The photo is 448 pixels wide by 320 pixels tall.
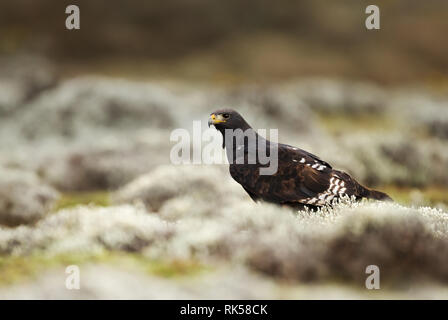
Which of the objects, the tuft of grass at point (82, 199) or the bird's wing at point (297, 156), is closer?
the bird's wing at point (297, 156)

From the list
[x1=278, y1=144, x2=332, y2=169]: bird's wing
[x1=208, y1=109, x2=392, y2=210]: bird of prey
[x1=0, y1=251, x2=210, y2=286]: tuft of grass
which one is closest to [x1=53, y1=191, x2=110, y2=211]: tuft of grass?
[x1=208, y1=109, x2=392, y2=210]: bird of prey

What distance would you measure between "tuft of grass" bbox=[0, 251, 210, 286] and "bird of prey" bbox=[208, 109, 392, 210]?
62.4 inches

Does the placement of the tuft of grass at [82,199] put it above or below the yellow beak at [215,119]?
below

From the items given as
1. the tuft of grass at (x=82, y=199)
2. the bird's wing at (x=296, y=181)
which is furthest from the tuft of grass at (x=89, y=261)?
the tuft of grass at (x=82, y=199)

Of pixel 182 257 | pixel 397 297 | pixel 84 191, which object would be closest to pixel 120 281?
pixel 182 257

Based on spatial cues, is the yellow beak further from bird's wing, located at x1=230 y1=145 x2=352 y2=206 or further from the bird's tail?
the bird's tail

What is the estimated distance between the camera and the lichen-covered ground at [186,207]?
3936 millimetres

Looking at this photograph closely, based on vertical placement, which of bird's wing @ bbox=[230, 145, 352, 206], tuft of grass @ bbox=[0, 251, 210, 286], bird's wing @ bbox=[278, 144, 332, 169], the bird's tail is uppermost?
bird's wing @ bbox=[278, 144, 332, 169]

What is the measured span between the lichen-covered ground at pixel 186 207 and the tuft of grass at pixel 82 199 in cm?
5

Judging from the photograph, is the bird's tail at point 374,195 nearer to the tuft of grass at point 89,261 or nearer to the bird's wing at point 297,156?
the bird's wing at point 297,156

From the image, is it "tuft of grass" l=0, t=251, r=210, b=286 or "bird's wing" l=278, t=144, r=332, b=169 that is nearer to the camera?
"tuft of grass" l=0, t=251, r=210, b=286

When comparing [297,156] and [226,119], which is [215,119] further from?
[297,156]

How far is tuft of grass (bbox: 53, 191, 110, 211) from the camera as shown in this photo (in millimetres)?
8984

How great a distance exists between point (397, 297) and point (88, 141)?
41.6ft
